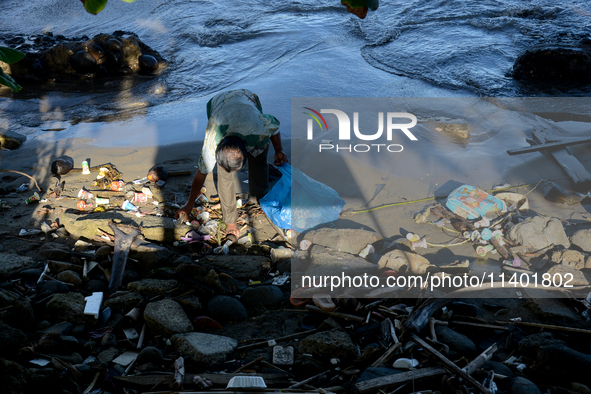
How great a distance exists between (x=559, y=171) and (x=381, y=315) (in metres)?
3.31

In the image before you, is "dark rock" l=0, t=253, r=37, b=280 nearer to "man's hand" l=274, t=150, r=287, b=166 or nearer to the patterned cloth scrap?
the patterned cloth scrap

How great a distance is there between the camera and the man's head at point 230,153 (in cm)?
356

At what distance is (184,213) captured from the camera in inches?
167

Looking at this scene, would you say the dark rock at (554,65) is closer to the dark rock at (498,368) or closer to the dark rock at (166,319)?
the dark rock at (498,368)

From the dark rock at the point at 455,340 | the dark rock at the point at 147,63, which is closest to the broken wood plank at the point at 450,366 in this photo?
the dark rock at the point at 455,340

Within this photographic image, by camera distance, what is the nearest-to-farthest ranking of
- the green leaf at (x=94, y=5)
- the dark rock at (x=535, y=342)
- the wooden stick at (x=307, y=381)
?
1. the green leaf at (x=94, y=5)
2. the wooden stick at (x=307, y=381)
3. the dark rock at (x=535, y=342)

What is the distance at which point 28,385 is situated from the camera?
214 centimetres

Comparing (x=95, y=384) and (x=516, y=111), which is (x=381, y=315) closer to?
(x=95, y=384)

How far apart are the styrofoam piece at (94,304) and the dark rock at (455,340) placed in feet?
7.82

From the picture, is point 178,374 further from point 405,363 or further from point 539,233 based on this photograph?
point 539,233

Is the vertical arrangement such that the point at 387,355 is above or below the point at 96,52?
below

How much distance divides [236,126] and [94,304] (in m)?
1.90

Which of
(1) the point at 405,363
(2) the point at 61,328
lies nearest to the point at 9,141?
(2) the point at 61,328

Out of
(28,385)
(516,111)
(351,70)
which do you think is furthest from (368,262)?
(351,70)
